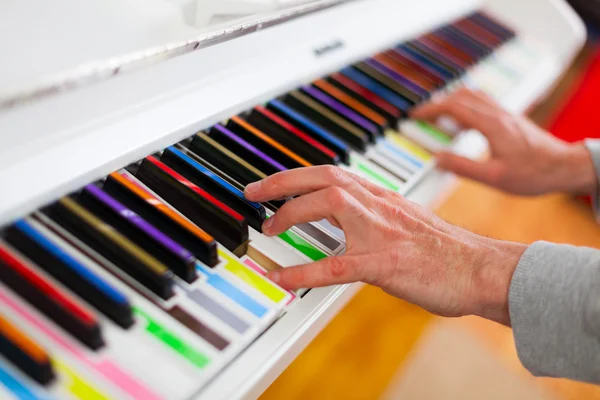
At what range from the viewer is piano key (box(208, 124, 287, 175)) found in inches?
31.8

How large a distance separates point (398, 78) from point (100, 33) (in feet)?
2.13

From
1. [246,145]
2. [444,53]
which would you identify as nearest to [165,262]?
[246,145]

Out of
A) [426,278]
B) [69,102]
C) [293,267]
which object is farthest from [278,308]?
[69,102]

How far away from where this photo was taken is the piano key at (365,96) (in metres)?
1.05

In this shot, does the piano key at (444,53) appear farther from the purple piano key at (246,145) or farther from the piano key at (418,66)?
the purple piano key at (246,145)

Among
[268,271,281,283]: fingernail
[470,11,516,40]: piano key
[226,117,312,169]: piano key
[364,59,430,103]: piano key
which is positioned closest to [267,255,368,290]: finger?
[268,271,281,283]: fingernail

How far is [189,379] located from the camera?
0.54 metres

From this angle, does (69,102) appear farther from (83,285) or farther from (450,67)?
(450,67)

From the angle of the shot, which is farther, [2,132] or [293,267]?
[293,267]

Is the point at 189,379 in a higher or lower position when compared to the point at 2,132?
lower

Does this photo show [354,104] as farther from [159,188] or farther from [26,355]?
[26,355]

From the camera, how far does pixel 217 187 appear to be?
2.39 ft

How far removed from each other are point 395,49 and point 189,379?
0.91 meters

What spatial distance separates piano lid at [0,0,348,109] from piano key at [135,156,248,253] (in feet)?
0.43
